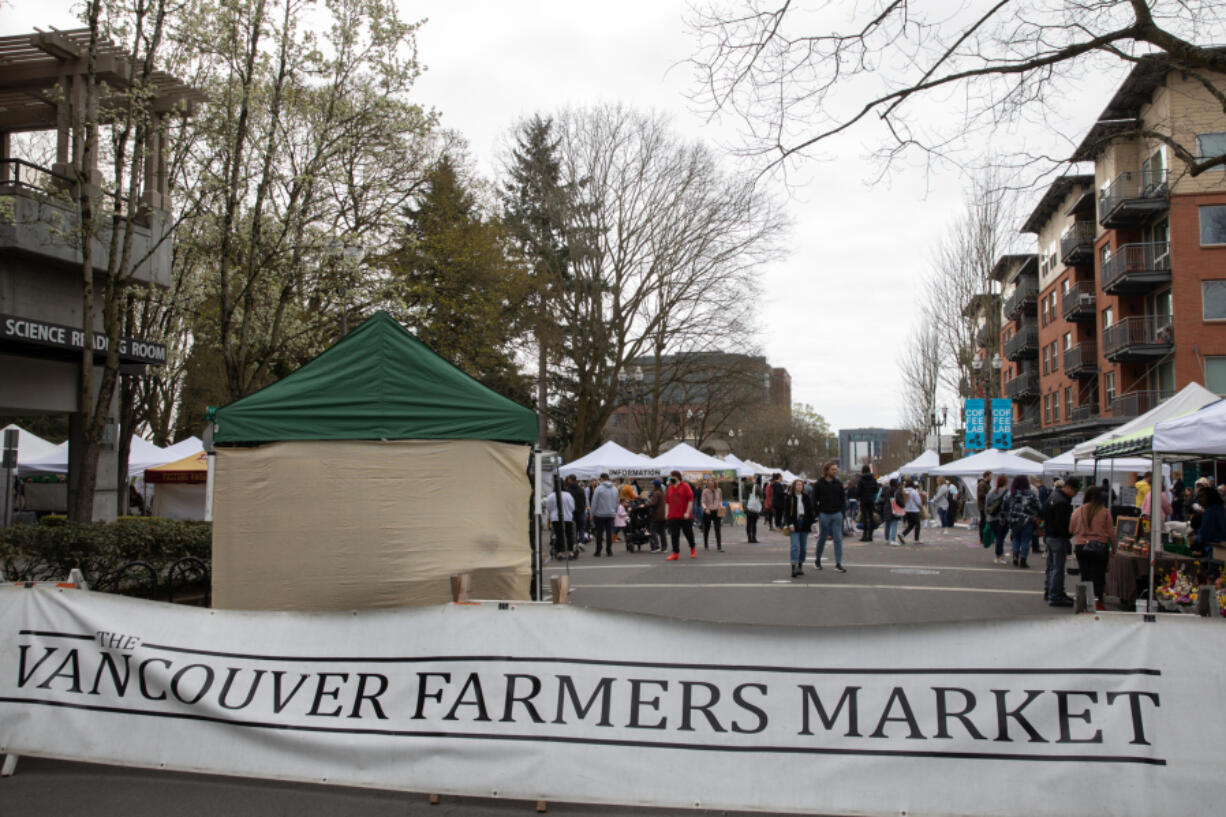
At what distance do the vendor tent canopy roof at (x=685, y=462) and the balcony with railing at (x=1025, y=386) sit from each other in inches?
1502

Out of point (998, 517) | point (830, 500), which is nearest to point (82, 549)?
point (830, 500)

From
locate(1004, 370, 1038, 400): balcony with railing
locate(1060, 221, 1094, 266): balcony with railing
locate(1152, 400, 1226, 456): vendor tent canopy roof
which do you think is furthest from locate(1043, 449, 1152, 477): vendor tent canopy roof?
locate(1004, 370, 1038, 400): balcony with railing

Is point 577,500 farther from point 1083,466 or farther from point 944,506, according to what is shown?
point 1083,466

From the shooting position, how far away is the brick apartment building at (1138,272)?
33812 millimetres

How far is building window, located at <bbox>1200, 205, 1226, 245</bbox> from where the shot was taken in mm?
36513

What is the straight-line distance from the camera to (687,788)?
4.70 metres

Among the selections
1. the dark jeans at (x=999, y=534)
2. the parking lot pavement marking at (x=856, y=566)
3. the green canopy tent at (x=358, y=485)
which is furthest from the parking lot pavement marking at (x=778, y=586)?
the green canopy tent at (x=358, y=485)

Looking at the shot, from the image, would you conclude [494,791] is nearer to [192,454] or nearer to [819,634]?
[819,634]

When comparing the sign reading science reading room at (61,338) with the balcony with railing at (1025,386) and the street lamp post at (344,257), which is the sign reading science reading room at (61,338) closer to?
the street lamp post at (344,257)

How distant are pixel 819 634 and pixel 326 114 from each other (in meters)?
13.8

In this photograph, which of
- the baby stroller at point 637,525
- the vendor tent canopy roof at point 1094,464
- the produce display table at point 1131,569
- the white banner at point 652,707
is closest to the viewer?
the white banner at point 652,707

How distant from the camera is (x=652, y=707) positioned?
483cm

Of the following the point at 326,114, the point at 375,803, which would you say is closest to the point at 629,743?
the point at 375,803

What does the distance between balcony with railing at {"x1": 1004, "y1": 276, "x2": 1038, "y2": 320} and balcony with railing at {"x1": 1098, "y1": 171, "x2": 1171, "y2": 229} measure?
1854 centimetres
